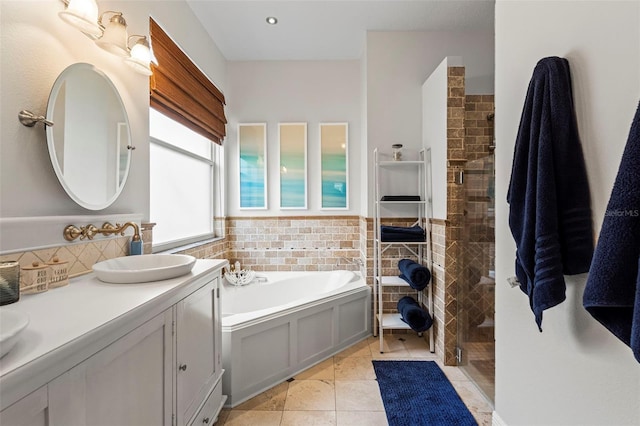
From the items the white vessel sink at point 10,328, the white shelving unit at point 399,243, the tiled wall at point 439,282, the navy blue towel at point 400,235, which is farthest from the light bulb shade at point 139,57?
the tiled wall at point 439,282

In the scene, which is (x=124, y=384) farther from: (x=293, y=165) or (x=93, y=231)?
(x=293, y=165)

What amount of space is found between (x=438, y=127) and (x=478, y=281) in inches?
51.4

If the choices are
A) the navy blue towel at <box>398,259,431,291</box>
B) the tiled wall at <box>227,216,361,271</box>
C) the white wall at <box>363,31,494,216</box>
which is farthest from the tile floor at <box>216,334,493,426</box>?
the white wall at <box>363,31,494,216</box>

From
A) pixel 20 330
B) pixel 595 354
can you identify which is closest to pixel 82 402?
pixel 20 330

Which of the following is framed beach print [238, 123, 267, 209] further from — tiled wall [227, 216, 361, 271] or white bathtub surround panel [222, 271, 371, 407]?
white bathtub surround panel [222, 271, 371, 407]

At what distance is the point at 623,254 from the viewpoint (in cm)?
61

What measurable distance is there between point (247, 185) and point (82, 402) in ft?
8.68

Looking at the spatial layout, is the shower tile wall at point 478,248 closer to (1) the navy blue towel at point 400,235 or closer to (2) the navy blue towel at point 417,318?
(2) the navy blue towel at point 417,318

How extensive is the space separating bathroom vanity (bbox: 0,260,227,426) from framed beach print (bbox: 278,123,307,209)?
1792mm

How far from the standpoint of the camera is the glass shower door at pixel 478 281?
6.02 feet

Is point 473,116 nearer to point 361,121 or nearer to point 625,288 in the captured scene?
point 361,121

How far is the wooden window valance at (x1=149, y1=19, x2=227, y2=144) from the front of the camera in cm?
195

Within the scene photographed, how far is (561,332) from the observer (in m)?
0.96

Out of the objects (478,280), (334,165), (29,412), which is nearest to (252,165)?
(334,165)
